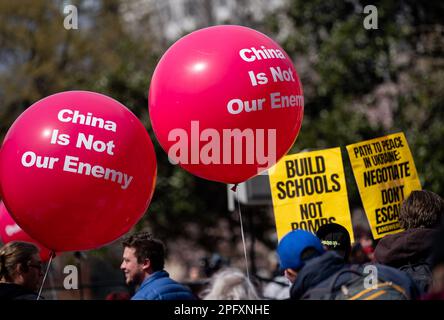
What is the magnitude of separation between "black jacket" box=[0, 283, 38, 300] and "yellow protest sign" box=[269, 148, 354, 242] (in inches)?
106

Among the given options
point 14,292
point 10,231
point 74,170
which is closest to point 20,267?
point 14,292

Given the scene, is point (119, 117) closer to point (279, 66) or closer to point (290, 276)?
point (279, 66)

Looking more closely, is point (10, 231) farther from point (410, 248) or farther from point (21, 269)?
point (410, 248)

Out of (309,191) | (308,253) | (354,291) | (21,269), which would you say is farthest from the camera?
(309,191)

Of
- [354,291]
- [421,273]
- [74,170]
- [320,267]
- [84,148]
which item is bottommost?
[354,291]

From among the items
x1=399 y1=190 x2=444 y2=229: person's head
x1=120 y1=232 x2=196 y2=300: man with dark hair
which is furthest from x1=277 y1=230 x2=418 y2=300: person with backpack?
x1=120 y1=232 x2=196 y2=300: man with dark hair

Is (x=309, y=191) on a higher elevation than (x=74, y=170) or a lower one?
higher

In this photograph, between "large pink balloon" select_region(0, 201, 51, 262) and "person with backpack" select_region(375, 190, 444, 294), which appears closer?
"person with backpack" select_region(375, 190, 444, 294)

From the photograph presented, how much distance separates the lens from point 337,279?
3.65 metres

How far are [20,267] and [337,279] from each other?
6.41ft

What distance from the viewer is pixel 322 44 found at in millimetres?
16906

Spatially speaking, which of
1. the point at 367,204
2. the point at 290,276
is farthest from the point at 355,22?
the point at 290,276

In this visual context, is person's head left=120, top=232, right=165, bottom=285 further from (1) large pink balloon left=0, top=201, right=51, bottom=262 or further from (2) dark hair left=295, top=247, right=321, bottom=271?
(1) large pink balloon left=0, top=201, right=51, bottom=262

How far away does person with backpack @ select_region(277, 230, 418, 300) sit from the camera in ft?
11.9
